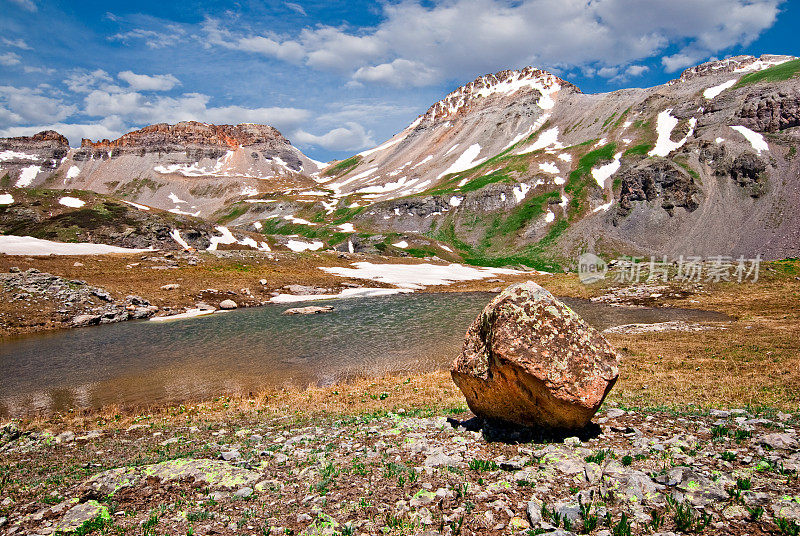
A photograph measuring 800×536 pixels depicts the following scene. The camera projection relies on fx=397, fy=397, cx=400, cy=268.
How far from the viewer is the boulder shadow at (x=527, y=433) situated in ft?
34.4

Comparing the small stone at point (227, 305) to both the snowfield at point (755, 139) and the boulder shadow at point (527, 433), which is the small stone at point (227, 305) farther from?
the snowfield at point (755, 139)

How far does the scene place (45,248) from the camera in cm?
6719

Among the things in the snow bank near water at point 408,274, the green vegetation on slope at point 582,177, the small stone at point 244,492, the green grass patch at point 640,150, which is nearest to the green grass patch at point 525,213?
the green vegetation on slope at point 582,177

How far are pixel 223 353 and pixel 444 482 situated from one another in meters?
25.2

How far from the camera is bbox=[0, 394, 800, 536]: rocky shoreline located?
6816mm

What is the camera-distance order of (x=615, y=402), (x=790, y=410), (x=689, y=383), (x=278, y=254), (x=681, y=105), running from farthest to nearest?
(x=681, y=105) → (x=278, y=254) → (x=689, y=383) → (x=615, y=402) → (x=790, y=410)

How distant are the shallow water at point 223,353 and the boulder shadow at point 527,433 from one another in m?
14.1

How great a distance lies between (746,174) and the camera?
10562 cm

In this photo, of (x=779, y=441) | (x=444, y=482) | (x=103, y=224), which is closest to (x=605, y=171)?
(x=103, y=224)

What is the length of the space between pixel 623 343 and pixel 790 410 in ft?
56.2

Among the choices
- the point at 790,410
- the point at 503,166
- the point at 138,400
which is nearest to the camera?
the point at 790,410

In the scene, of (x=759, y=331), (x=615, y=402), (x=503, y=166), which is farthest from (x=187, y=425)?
(x=503, y=166)

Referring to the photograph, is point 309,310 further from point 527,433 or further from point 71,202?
point 71,202

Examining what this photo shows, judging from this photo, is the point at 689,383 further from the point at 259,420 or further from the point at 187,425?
the point at 187,425
